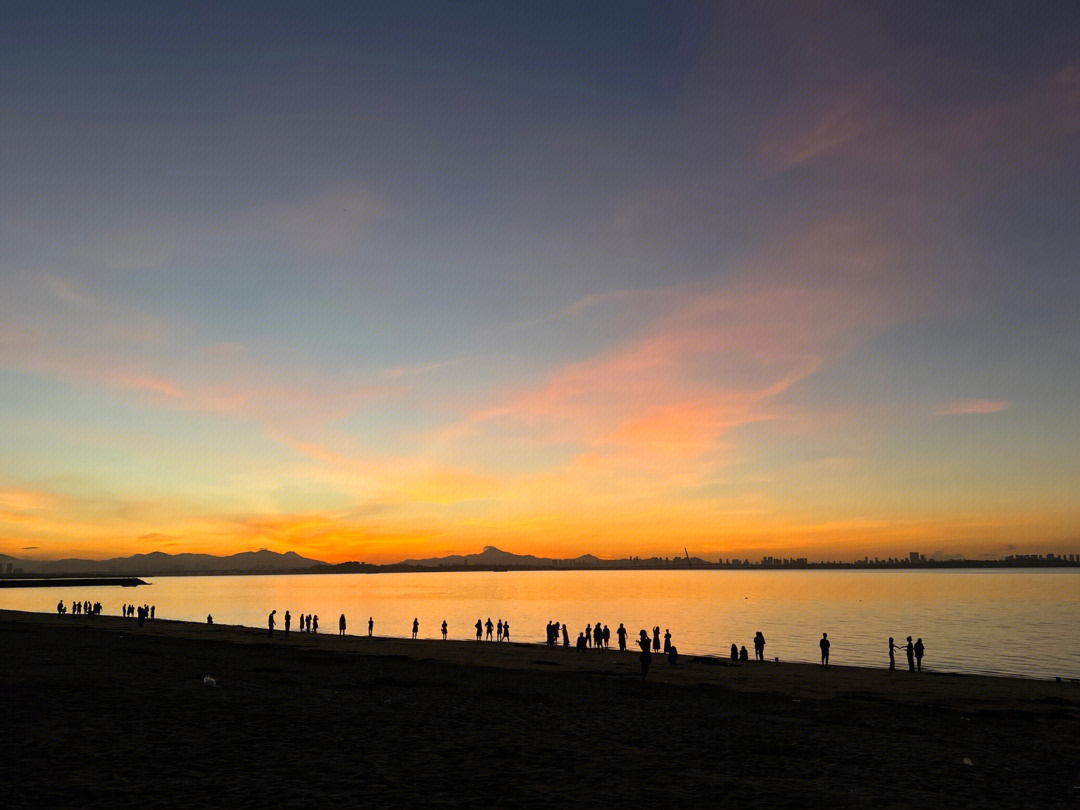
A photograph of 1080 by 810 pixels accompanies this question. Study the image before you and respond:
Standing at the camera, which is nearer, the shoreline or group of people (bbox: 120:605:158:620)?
the shoreline

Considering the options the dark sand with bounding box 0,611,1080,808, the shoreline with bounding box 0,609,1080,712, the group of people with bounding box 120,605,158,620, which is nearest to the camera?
the dark sand with bounding box 0,611,1080,808

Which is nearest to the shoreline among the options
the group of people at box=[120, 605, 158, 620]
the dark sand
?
the dark sand

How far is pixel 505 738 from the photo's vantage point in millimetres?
18109

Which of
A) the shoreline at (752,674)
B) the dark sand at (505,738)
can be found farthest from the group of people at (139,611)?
the dark sand at (505,738)

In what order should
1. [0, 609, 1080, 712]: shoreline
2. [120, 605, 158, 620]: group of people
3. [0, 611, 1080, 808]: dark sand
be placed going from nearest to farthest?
[0, 611, 1080, 808]: dark sand < [0, 609, 1080, 712]: shoreline < [120, 605, 158, 620]: group of people

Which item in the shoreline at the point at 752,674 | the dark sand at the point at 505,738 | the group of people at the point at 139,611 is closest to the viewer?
the dark sand at the point at 505,738

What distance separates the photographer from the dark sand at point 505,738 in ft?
43.1

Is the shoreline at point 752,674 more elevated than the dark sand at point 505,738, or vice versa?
the dark sand at point 505,738

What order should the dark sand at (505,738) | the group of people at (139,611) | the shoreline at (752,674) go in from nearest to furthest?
the dark sand at (505,738)
the shoreline at (752,674)
the group of people at (139,611)

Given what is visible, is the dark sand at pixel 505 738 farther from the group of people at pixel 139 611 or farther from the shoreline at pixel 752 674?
the group of people at pixel 139 611

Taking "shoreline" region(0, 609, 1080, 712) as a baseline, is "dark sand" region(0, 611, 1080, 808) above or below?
above

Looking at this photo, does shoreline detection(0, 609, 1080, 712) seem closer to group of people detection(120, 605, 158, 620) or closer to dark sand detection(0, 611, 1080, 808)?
dark sand detection(0, 611, 1080, 808)

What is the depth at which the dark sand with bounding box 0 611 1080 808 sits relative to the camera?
13141 millimetres

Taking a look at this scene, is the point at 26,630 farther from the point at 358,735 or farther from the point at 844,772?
the point at 844,772
